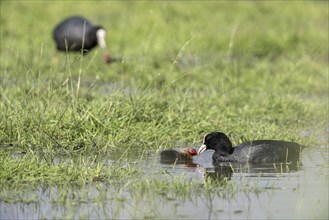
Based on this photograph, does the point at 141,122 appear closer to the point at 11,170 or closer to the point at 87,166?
the point at 87,166

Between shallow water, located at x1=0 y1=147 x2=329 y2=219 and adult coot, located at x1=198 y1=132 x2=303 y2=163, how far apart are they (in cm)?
65

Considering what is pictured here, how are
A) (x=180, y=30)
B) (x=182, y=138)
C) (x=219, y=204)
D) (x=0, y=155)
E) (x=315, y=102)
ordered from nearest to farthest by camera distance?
(x=219, y=204) → (x=0, y=155) → (x=182, y=138) → (x=315, y=102) → (x=180, y=30)

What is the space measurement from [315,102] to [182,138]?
252 cm

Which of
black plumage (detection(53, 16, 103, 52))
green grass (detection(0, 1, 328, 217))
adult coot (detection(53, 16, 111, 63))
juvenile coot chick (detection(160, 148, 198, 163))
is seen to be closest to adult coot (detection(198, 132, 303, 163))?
juvenile coot chick (detection(160, 148, 198, 163))

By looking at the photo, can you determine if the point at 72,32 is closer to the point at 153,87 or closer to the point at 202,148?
the point at 153,87

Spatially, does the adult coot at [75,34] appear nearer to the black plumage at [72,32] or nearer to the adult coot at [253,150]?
the black plumage at [72,32]

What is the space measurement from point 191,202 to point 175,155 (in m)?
1.68

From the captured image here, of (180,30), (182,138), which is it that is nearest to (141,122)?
Result: (182,138)

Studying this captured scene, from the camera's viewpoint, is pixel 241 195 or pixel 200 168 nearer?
pixel 241 195

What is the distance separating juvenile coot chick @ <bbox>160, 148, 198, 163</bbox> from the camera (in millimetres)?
7797

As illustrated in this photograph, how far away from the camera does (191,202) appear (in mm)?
6152

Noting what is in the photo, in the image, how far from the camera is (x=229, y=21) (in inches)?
659

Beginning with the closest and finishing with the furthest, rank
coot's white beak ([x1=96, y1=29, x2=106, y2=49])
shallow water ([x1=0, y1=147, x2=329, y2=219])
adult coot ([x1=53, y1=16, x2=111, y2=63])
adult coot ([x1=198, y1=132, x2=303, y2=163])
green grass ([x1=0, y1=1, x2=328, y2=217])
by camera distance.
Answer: shallow water ([x1=0, y1=147, x2=329, y2=219]) → adult coot ([x1=198, y1=132, x2=303, y2=163]) → green grass ([x1=0, y1=1, x2=328, y2=217]) → adult coot ([x1=53, y1=16, x2=111, y2=63]) → coot's white beak ([x1=96, y1=29, x2=106, y2=49])

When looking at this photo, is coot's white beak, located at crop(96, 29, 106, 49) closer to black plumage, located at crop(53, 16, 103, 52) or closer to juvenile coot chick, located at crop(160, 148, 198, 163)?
black plumage, located at crop(53, 16, 103, 52)
